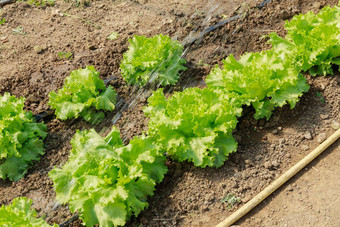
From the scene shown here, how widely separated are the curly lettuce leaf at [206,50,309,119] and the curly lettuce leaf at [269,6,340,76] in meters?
0.31

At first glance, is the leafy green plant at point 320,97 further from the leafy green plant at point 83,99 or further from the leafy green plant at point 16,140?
the leafy green plant at point 16,140

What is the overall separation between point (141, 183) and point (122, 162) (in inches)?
13.5

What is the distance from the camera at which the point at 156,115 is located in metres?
5.27

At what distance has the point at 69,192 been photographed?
15.6 feet

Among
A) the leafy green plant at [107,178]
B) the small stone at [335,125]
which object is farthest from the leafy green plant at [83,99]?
the small stone at [335,125]

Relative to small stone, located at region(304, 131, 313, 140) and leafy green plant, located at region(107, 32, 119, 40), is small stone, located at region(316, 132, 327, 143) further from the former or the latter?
leafy green plant, located at region(107, 32, 119, 40)

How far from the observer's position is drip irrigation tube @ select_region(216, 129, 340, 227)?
4727 millimetres

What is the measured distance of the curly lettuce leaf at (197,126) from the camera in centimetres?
498

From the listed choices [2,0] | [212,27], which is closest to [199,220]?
[212,27]

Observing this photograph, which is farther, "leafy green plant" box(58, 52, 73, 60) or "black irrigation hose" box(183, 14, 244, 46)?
"leafy green plant" box(58, 52, 73, 60)

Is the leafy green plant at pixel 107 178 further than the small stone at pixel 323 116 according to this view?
No

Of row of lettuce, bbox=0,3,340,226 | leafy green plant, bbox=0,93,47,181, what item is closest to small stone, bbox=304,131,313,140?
row of lettuce, bbox=0,3,340,226

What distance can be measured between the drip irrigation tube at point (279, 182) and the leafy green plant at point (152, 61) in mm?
2176

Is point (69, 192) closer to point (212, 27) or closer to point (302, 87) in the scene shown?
point (302, 87)
